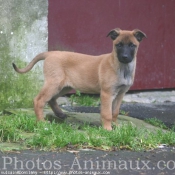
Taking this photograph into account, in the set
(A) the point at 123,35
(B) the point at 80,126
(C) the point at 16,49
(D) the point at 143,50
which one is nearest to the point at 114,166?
(B) the point at 80,126

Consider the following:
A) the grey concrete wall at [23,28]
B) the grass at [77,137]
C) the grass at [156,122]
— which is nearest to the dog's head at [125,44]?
the grass at [77,137]

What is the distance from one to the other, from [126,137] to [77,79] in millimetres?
1670

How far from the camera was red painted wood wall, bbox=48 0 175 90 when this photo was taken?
31.2 ft

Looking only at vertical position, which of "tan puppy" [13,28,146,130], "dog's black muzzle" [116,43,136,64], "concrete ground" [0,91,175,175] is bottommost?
"concrete ground" [0,91,175,175]

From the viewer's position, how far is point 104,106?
24.2 ft

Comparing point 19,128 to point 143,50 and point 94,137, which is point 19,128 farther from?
point 143,50

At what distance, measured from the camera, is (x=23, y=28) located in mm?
8852

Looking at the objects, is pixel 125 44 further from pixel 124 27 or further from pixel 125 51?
pixel 124 27

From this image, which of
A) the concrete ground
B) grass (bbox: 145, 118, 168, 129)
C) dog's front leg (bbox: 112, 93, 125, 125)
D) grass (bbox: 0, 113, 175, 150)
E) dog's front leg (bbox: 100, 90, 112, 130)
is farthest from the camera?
grass (bbox: 145, 118, 168, 129)

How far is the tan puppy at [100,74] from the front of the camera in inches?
288

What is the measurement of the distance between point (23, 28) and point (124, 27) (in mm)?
2123

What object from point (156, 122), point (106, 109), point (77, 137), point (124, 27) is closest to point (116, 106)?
point (106, 109)

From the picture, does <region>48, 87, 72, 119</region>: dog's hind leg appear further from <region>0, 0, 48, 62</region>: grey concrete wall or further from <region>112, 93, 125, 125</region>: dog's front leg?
<region>0, 0, 48, 62</region>: grey concrete wall

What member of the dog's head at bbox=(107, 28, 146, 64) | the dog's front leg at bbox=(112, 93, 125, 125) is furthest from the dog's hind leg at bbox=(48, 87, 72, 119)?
the dog's head at bbox=(107, 28, 146, 64)
